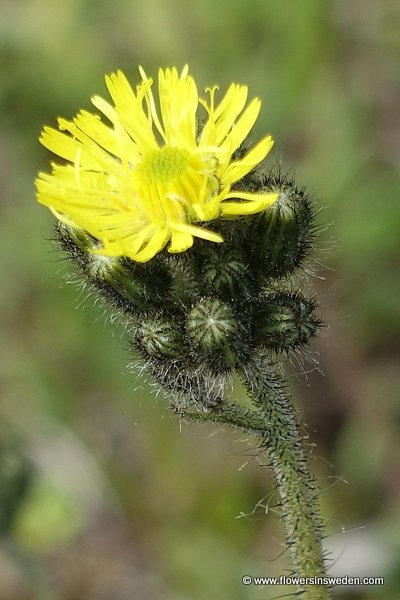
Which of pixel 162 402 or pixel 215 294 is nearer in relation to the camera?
pixel 215 294

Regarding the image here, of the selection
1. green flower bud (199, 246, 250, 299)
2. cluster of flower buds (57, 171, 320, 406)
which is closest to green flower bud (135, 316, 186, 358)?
cluster of flower buds (57, 171, 320, 406)

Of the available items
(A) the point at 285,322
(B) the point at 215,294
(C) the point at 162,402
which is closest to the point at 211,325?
(B) the point at 215,294

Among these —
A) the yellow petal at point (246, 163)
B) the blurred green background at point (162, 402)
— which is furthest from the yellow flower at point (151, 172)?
the blurred green background at point (162, 402)

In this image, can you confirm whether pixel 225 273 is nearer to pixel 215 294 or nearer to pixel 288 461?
pixel 215 294

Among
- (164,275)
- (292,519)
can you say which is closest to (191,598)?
(292,519)

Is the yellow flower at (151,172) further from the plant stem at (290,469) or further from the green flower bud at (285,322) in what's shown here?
the plant stem at (290,469)

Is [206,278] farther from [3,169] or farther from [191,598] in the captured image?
[3,169]

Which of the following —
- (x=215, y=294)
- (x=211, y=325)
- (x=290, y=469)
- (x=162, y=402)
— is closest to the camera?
(x=211, y=325)
